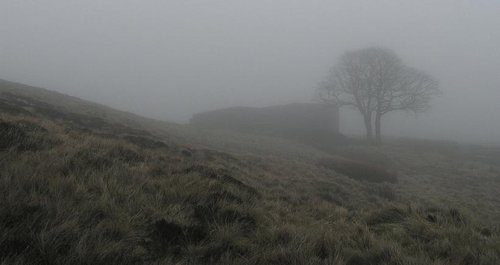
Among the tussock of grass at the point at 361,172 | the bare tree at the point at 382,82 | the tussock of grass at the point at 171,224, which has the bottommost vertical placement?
the tussock of grass at the point at 361,172

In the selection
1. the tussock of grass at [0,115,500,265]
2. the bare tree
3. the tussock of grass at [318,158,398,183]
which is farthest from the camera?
the bare tree

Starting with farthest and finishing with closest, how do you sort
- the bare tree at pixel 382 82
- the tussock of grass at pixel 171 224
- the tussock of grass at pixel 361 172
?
the bare tree at pixel 382 82, the tussock of grass at pixel 361 172, the tussock of grass at pixel 171 224

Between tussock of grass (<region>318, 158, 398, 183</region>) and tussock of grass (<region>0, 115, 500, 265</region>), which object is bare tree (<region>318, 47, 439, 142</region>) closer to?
tussock of grass (<region>318, 158, 398, 183</region>)

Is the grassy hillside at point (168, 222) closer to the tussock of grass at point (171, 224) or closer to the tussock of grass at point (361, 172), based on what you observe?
the tussock of grass at point (171, 224)

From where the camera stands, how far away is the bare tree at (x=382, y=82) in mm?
37156

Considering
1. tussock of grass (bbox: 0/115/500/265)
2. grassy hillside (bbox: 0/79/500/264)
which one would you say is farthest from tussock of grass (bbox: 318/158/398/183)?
tussock of grass (bbox: 0/115/500/265)

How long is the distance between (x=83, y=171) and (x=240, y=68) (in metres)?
117

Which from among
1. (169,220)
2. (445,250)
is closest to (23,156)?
(169,220)

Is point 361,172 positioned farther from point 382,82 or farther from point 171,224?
point 382,82

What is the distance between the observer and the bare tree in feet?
122

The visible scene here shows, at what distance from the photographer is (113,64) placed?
4503 inches

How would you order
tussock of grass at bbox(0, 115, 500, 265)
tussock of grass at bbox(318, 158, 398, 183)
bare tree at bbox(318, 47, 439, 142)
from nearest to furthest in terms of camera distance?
tussock of grass at bbox(0, 115, 500, 265) → tussock of grass at bbox(318, 158, 398, 183) → bare tree at bbox(318, 47, 439, 142)

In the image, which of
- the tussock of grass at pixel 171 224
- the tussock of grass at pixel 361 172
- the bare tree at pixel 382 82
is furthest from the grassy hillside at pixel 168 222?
the bare tree at pixel 382 82

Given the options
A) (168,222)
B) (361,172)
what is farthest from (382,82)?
(168,222)
